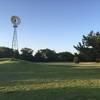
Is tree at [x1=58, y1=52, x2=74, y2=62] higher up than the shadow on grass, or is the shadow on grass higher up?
tree at [x1=58, y1=52, x2=74, y2=62]

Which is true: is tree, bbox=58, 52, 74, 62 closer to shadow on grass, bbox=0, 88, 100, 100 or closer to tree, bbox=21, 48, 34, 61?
tree, bbox=21, 48, 34, 61

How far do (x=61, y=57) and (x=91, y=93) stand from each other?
77.9 metres

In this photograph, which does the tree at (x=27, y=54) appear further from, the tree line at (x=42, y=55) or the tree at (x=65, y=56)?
the tree at (x=65, y=56)

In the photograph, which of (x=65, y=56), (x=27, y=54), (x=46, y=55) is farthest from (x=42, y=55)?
(x=65, y=56)

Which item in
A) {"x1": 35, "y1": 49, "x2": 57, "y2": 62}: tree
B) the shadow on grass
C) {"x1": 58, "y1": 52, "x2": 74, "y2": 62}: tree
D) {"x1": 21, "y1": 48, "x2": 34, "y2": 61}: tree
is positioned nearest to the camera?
the shadow on grass

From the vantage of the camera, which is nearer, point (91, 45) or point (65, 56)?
point (91, 45)

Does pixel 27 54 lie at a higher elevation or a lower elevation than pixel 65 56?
higher

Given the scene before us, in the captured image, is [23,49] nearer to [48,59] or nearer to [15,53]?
[48,59]

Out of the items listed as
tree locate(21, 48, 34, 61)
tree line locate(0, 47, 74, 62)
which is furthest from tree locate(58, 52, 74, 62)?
tree locate(21, 48, 34, 61)

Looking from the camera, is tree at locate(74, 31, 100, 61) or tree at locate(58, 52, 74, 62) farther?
tree at locate(58, 52, 74, 62)

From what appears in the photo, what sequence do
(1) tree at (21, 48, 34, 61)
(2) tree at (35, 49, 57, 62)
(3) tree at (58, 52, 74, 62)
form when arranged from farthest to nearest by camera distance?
(2) tree at (35, 49, 57, 62)
(1) tree at (21, 48, 34, 61)
(3) tree at (58, 52, 74, 62)

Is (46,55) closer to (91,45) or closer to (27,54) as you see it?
(27,54)

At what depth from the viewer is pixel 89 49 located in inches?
2250

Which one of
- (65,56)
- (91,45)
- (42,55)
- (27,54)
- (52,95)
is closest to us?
(52,95)
